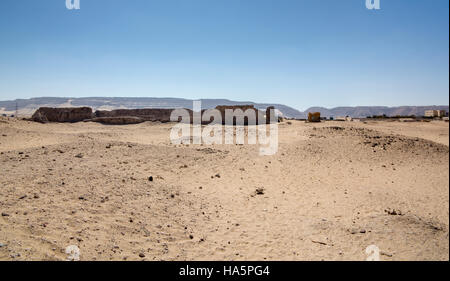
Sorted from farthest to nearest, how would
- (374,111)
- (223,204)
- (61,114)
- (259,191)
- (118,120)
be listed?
(374,111) → (118,120) → (61,114) → (259,191) → (223,204)

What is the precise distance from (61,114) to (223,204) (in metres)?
22.2

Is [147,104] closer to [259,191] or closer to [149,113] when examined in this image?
[149,113]

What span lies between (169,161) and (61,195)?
4245 millimetres

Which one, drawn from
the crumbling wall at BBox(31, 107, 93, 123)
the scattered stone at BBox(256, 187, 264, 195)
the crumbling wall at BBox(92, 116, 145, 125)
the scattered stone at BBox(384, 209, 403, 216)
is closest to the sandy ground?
the scattered stone at BBox(384, 209, 403, 216)

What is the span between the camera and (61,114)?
912 inches

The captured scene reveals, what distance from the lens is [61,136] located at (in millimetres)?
12664

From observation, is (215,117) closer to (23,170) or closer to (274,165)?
(274,165)

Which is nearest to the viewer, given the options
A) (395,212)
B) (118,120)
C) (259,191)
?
(395,212)

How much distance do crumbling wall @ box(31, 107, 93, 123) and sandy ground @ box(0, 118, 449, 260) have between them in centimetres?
1392

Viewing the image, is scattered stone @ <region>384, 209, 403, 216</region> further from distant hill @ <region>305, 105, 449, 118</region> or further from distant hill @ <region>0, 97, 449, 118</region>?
distant hill @ <region>0, 97, 449, 118</region>

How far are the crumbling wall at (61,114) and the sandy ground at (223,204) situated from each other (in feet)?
45.7

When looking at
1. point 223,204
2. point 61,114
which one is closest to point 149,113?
point 61,114

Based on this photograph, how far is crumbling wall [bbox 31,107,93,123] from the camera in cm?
2214

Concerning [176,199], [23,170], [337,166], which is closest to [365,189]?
[337,166]
